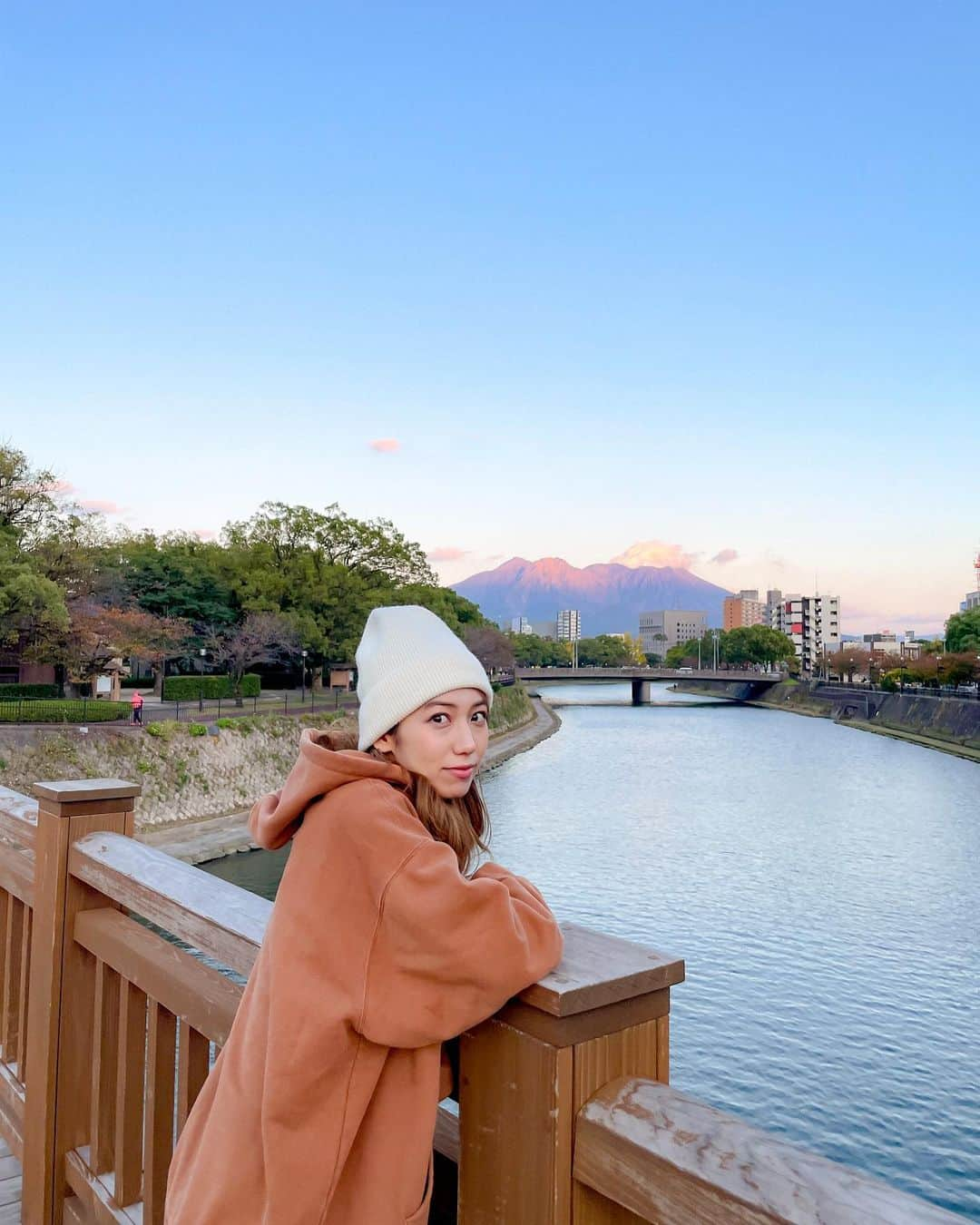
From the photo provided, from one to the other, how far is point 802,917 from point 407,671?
15.8 m

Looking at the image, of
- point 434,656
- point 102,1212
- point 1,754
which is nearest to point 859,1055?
point 102,1212

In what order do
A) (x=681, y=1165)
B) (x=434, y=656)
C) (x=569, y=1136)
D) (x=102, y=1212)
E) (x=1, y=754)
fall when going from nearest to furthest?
(x=681, y=1165) → (x=569, y=1136) → (x=434, y=656) → (x=102, y=1212) → (x=1, y=754)

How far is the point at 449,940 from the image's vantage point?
3.14 ft

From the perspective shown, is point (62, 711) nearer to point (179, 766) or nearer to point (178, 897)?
point (179, 766)

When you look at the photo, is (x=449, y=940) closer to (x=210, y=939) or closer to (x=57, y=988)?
(x=210, y=939)

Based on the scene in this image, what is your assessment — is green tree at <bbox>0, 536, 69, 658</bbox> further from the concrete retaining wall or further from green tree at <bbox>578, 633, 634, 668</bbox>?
green tree at <bbox>578, 633, 634, 668</bbox>

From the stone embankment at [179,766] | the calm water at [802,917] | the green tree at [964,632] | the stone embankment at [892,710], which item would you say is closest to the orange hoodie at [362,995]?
the calm water at [802,917]

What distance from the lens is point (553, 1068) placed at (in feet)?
3.01

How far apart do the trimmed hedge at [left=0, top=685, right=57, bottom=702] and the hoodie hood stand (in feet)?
77.1

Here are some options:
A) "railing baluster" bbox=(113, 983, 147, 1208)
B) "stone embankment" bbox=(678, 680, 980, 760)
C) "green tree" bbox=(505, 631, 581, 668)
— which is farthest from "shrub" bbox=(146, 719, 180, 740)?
"green tree" bbox=(505, 631, 581, 668)

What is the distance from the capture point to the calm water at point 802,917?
31.4 feet

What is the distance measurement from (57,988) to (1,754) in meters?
17.2

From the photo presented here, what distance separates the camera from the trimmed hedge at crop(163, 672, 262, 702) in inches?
1072

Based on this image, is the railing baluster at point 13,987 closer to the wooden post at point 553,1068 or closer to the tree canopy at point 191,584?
the wooden post at point 553,1068
